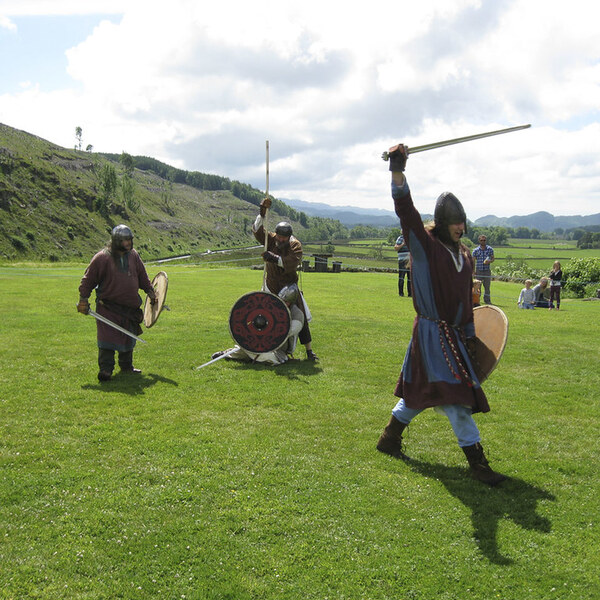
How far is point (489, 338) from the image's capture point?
4918 mm

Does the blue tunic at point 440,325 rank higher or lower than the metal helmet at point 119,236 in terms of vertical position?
lower

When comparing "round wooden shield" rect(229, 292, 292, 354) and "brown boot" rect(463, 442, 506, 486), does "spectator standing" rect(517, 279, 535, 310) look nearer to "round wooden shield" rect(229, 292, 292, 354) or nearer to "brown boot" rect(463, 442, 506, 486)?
"round wooden shield" rect(229, 292, 292, 354)

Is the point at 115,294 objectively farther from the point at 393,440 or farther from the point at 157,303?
the point at 393,440

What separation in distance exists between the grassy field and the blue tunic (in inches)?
29.8

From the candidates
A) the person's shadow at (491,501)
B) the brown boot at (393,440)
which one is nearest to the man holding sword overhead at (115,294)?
the brown boot at (393,440)

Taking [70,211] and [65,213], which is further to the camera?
[70,211]

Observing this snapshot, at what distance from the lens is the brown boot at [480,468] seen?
14.4ft

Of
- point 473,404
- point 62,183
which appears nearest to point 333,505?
point 473,404

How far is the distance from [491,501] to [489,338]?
1553mm

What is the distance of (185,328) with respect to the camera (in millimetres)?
11242

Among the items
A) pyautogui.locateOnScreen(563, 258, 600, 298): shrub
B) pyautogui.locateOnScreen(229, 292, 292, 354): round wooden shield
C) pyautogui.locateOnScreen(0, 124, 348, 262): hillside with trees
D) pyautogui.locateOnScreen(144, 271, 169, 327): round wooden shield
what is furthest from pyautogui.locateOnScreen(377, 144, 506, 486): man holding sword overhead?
pyautogui.locateOnScreen(0, 124, 348, 262): hillside with trees

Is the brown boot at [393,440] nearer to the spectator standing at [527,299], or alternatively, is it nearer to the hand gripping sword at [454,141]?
the hand gripping sword at [454,141]

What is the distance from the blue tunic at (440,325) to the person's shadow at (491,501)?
649 mm

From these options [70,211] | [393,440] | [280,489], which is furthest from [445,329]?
[70,211]
